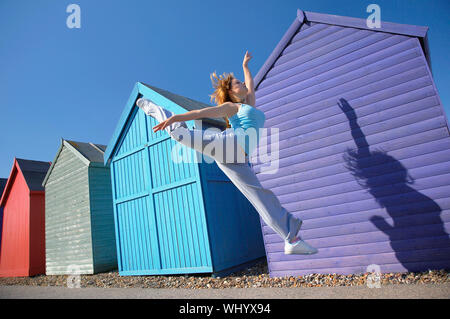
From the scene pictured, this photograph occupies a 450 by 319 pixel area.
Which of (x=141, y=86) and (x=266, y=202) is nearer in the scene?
(x=266, y=202)

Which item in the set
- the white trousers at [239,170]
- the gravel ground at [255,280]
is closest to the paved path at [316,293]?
the gravel ground at [255,280]

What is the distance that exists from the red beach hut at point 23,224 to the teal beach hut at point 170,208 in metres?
5.68

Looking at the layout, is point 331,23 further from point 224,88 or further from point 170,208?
point 170,208

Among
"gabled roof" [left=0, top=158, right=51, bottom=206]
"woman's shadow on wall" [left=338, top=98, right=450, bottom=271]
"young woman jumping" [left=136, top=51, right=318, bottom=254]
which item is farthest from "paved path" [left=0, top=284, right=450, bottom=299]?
"gabled roof" [left=0, top=158, right=51, bottom=206]

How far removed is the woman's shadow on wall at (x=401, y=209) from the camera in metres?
3.95

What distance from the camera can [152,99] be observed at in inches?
285

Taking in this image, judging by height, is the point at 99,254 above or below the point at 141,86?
below

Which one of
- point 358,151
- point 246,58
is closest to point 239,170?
point 246,58

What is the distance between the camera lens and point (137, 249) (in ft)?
23.8

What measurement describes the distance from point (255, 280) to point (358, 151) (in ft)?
9.30
